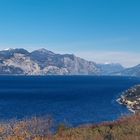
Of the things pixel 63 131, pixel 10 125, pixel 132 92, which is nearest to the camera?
pixel 10 125

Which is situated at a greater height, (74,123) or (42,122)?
(42,122)

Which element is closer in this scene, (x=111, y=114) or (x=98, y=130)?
(x=98, y=130)

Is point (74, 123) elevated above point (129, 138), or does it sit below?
below

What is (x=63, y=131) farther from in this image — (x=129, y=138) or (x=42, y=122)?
(x=129, y=138)

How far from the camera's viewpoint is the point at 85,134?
4047 cm

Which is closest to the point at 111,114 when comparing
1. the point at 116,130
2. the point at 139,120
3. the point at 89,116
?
the point at 89,116

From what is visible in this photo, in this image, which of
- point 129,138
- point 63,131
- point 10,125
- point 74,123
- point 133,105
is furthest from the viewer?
point 133,105

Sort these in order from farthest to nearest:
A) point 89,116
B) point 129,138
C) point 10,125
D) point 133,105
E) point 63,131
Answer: point 133,105, point 89,116, point 63,131, point 10,125, point 129,138

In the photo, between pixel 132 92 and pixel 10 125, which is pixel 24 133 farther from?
pixel 132 92

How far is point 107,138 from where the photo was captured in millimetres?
38031

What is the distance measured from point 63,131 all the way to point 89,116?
6577 cm

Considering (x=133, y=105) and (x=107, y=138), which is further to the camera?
→ (x=133, y=105)

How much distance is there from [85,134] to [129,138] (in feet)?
18.2

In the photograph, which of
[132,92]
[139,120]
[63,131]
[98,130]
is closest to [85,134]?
[98,130]
